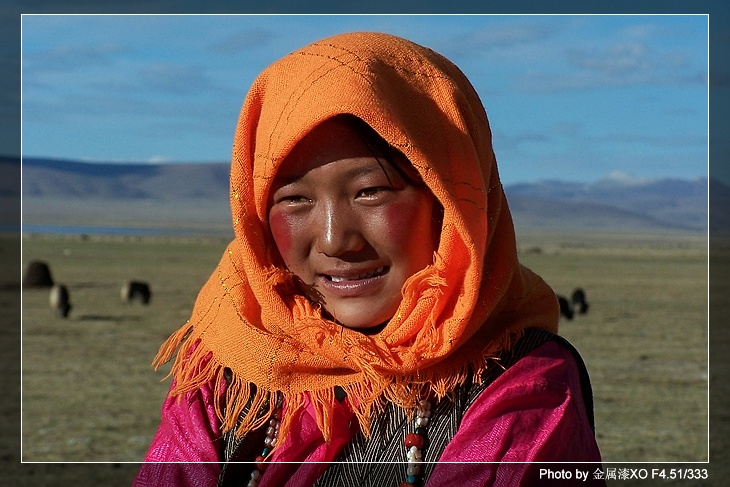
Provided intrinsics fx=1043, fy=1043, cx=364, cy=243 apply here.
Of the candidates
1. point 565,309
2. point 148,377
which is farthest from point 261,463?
point 565,309

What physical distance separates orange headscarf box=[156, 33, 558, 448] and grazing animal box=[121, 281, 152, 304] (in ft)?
62.3

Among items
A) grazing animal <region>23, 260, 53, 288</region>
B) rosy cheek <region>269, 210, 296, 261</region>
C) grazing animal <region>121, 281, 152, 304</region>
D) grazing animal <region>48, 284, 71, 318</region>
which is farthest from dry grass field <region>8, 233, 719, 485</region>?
rosy cheek <region>269, 210, 296, 261</region>

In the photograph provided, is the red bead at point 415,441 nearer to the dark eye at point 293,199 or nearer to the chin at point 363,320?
the chin at point 363,320

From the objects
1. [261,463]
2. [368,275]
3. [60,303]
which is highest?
[368,275]

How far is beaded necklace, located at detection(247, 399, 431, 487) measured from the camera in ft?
6.72

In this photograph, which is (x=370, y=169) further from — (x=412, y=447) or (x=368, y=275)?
(x=412, y=447)

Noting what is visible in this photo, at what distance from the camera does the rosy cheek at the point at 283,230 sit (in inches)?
83.7

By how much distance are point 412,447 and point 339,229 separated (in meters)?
0.46

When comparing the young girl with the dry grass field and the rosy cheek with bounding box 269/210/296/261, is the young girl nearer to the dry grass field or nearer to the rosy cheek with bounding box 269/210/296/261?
the rosy cheek with bounding box 269/210/296/261

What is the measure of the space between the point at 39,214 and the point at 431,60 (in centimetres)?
12568

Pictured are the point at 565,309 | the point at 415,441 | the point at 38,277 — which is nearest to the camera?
the point at 415,441

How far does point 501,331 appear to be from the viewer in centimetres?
213

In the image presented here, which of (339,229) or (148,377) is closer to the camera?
(339,229)

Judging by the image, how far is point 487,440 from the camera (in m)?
1.96
